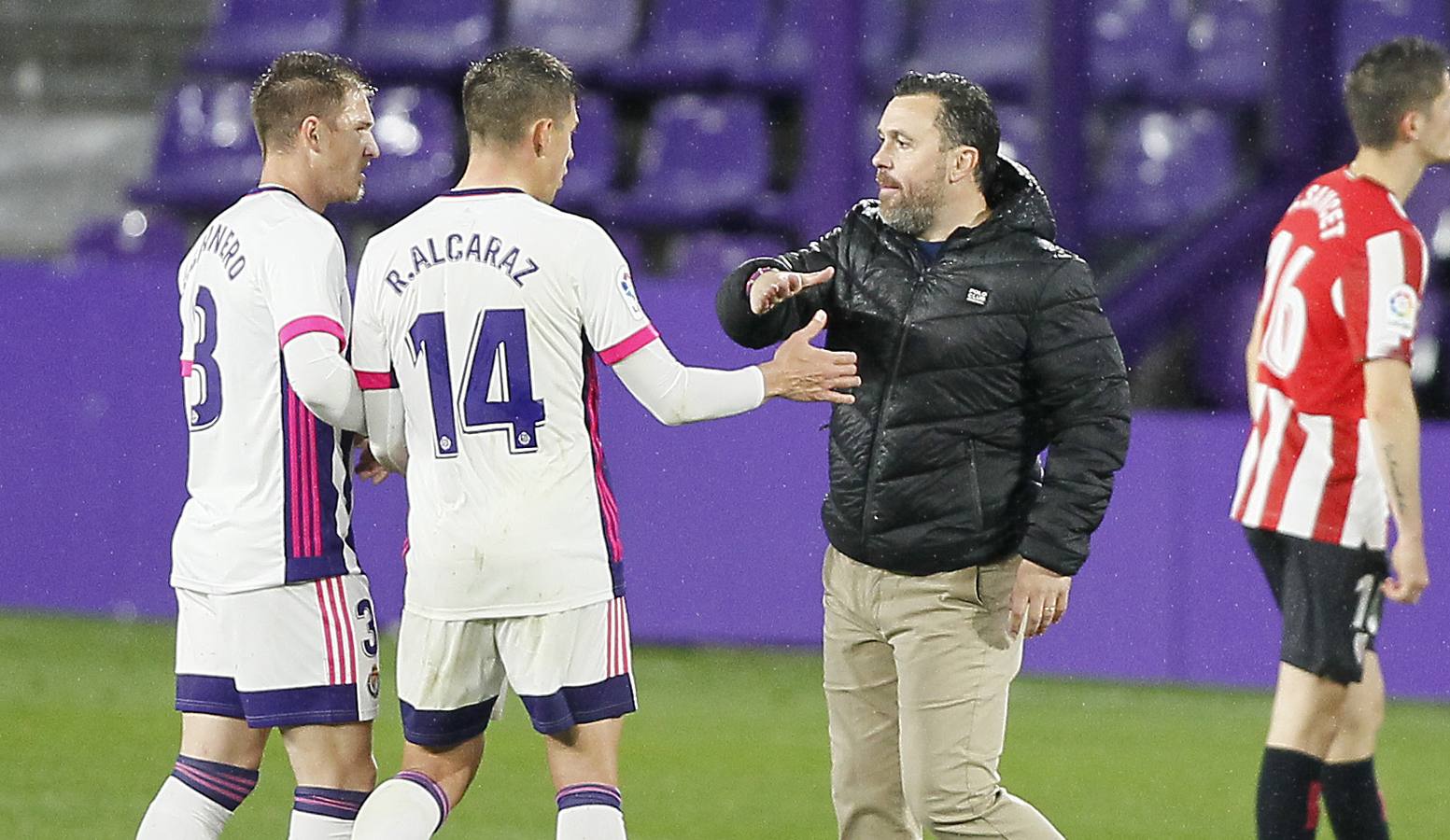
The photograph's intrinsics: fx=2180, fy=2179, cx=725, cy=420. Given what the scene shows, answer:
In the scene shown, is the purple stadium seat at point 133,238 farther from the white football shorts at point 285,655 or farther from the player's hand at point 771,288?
the player's hand at point 771,288

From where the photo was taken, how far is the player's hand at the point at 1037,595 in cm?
425

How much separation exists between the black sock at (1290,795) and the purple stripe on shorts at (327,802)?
2.04m

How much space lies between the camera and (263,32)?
1265 cm

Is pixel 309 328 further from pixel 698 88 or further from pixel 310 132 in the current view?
pixel 698 88

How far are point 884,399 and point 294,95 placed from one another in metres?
1.37

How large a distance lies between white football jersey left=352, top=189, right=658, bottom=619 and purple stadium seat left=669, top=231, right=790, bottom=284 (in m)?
6.19

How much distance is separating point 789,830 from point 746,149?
6218 millimetres

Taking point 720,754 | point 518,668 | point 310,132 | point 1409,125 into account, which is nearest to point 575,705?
point 518,668

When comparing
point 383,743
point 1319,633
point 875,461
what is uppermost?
point 875,461

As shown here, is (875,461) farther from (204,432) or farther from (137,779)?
(137,779)

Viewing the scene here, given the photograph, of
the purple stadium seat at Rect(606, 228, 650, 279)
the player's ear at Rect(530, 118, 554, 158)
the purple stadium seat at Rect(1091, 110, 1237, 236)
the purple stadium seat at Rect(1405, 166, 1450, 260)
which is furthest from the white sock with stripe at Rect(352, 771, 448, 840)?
the purple stadium seat at Rect(1091, 110, 1237, 236)

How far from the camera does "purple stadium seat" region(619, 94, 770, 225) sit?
11516mm

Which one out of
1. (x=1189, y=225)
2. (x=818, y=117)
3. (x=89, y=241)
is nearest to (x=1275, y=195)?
(x=1189, y=225)

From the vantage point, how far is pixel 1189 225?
1023cm
